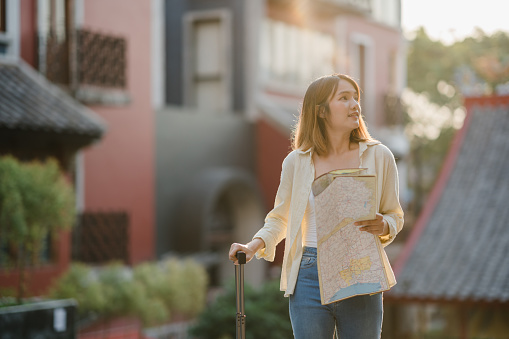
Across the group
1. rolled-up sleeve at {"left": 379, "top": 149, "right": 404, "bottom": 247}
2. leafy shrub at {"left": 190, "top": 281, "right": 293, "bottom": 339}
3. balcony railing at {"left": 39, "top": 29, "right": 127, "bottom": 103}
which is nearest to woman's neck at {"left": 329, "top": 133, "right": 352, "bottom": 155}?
rolled-up sleeve at {"left": 379, "top": 149, "right": 404, "bottom": 247}

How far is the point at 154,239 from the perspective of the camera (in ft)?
50.7

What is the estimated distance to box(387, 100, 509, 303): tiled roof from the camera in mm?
14547

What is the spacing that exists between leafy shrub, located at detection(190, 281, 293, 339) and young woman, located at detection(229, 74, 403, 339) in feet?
27.6

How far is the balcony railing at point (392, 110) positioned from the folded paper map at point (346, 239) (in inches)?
721

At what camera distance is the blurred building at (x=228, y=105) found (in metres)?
16.0

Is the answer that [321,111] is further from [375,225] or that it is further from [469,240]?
[469,240]

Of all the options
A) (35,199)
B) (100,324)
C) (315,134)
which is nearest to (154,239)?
(100,324)

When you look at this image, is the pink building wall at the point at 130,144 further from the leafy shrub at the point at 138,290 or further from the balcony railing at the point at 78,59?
the leafy shrub at the point at 138,290

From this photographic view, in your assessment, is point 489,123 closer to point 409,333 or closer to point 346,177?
point 409,333

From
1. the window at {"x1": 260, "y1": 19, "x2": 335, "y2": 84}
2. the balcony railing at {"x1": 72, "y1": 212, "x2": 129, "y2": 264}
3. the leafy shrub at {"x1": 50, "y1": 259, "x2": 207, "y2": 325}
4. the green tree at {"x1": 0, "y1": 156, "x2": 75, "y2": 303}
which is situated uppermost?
the window at {"x1": 260, "y1": 19, "x2": 335, "y2": 84}

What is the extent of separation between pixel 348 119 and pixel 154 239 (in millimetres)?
12118

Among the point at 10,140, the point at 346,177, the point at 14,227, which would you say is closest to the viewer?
the point at 346,177

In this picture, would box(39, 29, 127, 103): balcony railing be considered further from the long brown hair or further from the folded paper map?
the folded paper map

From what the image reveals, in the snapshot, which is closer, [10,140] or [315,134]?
[315,134]
